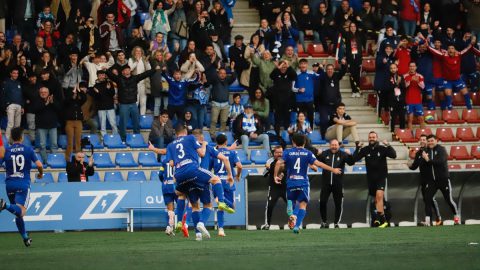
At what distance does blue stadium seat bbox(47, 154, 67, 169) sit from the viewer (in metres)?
27.5

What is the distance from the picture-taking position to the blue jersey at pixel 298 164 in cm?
2094

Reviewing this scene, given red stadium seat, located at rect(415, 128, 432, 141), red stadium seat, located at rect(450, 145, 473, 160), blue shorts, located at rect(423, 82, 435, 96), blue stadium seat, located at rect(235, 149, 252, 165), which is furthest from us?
blue shorts, located at rect(423, 82, 435, 96)

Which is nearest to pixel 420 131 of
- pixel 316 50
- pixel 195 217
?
Result: pixel 316 50

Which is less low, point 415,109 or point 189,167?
point 415,109

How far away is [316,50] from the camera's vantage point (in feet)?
106

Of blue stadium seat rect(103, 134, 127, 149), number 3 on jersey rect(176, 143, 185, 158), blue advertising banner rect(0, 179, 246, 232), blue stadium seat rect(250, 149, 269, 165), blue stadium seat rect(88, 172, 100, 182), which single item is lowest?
blue advertising banner rect(0, 179, 246, 232)

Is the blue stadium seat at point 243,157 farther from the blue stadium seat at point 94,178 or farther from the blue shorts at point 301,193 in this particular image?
the blue shorts at point 301,193

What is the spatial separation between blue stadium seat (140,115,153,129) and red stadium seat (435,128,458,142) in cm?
838

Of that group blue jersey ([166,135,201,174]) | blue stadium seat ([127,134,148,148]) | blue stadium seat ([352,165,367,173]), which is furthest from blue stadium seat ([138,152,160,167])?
blue jersey ([166,135,201,174])

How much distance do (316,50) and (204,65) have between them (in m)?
4.81

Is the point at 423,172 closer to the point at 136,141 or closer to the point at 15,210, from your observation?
the point at 136,141

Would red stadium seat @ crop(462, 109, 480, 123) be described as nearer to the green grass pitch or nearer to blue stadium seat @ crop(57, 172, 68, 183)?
the green grass pitch

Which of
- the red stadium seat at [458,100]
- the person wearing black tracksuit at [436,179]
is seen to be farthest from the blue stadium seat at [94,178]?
the red stadium seat at [458,100]

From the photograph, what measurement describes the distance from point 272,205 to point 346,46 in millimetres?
7053
